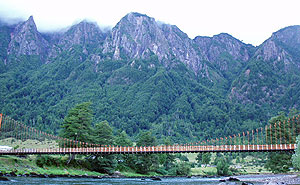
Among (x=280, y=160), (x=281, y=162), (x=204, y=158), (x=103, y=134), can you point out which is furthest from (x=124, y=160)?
(x=204, y=158)

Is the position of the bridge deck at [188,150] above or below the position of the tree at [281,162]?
above

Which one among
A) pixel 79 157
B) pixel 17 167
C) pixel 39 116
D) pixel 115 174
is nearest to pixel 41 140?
pixel 79 157

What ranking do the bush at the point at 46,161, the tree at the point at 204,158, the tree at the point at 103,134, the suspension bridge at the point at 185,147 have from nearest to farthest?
the suspension bridge at the point at 185,147, the bush at the point at 46,161, the tree at the point at 103,134, the tree at the point at 204,158

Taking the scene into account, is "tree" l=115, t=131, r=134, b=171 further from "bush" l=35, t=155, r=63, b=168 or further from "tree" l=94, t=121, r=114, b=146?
"bush" l=35, t=155, r=63, b=168

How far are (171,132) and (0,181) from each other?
163208mm

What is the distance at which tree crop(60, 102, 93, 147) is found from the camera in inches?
2596

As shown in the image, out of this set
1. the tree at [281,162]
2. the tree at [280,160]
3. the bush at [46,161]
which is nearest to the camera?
the bush at [46,161]

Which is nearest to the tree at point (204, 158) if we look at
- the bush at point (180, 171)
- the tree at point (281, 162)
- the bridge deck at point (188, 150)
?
the bush at point (180, 171)

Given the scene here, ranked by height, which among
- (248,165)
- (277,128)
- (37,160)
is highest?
(277,128)

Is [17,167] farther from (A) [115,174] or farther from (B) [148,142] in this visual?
(B) [148,142]

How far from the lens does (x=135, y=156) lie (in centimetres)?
7438

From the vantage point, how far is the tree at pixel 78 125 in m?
65.9

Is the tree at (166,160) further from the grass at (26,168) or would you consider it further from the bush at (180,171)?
the grass at (26,168)

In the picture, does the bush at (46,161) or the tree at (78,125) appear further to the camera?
the tree at (78,125)
